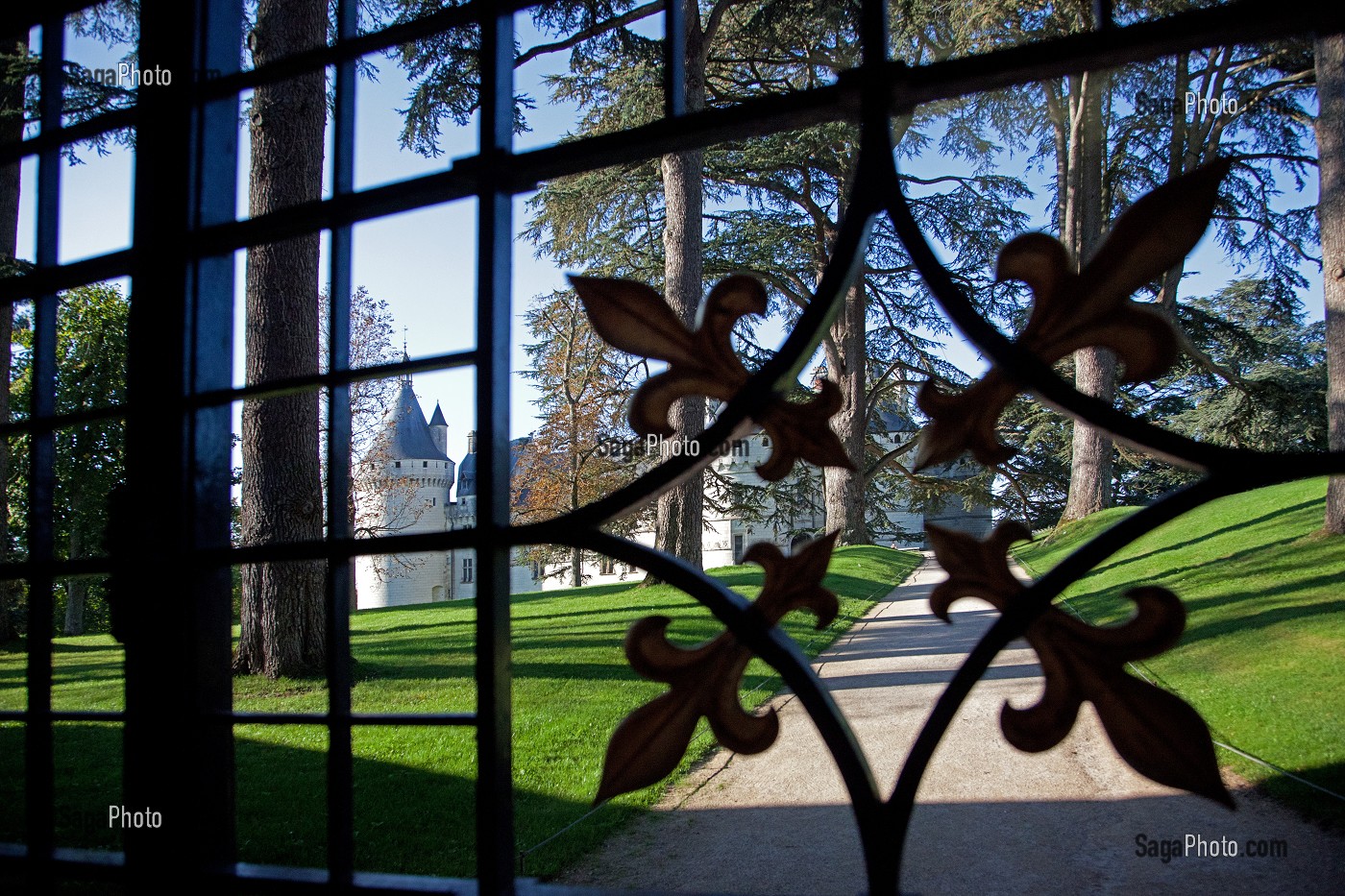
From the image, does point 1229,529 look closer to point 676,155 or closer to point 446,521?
point 676,155

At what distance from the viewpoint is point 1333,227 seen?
769cm

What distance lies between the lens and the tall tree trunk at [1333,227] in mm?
7586

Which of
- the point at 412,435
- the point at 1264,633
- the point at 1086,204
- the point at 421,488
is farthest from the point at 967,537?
the point at 412,435

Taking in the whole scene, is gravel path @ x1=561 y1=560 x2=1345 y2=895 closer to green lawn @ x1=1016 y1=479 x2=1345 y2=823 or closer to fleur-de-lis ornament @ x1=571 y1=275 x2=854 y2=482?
green lawn @ x1=1016 y1=479 x2=1345 y2=823

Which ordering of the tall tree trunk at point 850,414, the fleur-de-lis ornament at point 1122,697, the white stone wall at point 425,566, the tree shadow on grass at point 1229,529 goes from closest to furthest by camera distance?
the fleur-de-lis ornament at point 1122,697 < the tree shadow on grass at point 1229,529 < the tall tree trunk at point 850,414 < the white stone wall at point 425,566

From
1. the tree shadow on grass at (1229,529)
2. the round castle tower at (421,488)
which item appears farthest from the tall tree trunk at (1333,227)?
the round castle tower at (421,488)

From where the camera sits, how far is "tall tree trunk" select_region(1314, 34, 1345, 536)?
24.9 feet

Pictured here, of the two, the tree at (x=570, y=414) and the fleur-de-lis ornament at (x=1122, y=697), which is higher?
the tree at (x=570, y=414)

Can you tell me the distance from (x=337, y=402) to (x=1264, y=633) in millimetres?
5813

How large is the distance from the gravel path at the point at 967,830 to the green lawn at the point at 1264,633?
Result: 41 cm

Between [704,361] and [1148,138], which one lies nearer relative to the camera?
[704,361]

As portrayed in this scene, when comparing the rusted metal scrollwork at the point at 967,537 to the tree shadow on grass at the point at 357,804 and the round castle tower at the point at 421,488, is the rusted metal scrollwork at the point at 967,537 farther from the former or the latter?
the round castle tower at the point at 421,488

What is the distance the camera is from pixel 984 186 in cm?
1631

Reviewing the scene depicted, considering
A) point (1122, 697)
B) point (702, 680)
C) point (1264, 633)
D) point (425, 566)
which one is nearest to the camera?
point (1122, 697)
